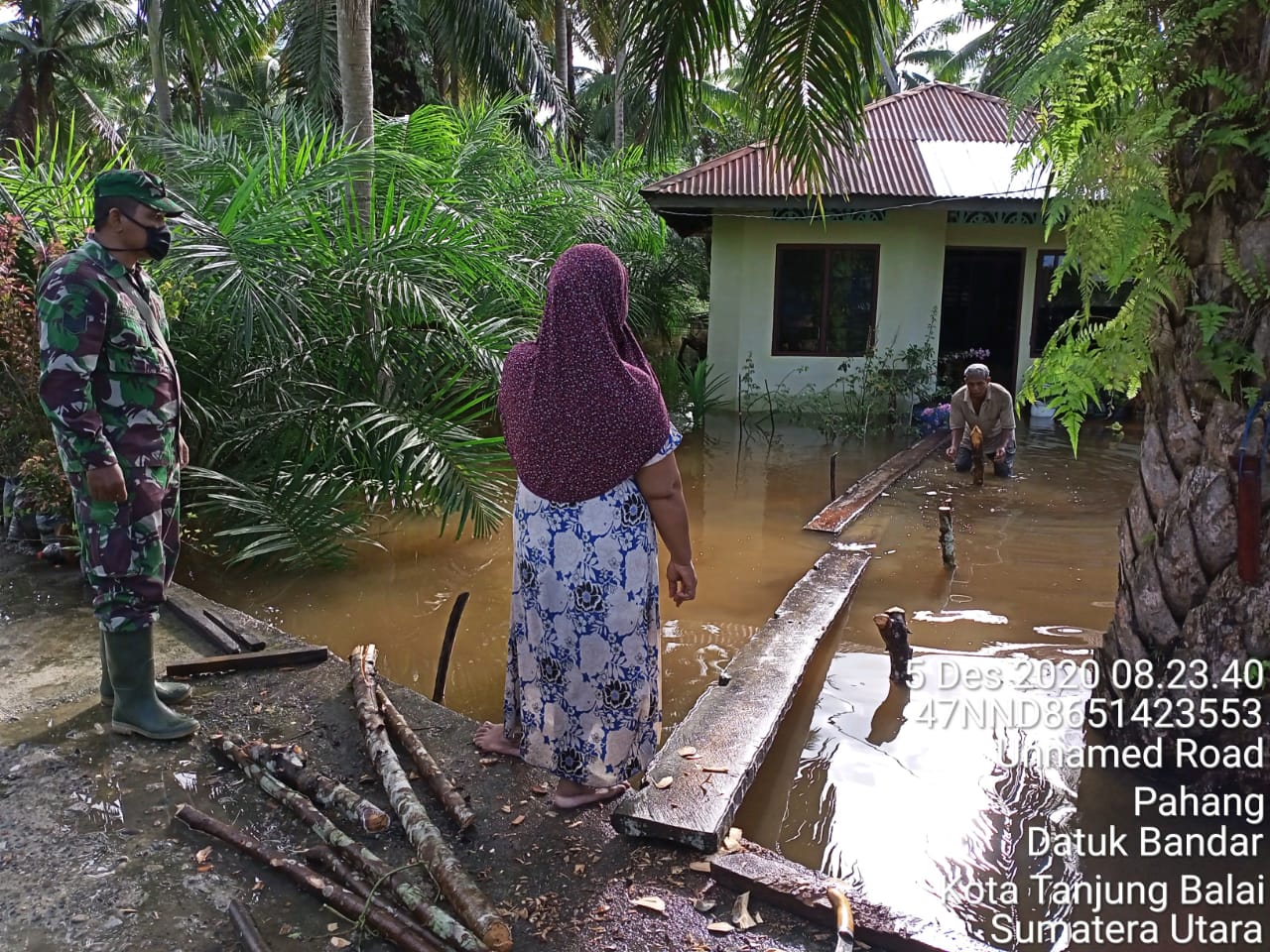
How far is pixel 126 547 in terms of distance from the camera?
10.4ft

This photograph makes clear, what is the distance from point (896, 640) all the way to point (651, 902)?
85.3 inches

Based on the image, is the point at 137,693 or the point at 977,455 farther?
the point at 977,455

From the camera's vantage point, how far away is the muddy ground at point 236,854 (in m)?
2.32

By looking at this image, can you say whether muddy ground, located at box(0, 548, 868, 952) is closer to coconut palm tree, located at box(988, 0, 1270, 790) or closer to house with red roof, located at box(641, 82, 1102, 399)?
coconut palm tree, located at box(988, 0, 1270, 790)

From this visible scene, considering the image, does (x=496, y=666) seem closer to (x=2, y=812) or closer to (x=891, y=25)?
(x=2, y=812)

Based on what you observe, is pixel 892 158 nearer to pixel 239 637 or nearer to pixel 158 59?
pixel 239 637

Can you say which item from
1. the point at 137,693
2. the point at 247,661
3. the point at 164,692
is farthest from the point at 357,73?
the point at 137,693

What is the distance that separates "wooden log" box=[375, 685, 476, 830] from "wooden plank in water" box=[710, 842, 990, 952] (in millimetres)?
733

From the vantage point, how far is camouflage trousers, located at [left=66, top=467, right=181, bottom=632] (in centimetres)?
312

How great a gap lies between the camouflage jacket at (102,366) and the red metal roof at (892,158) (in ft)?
26.0

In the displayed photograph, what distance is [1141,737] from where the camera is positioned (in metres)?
3.29

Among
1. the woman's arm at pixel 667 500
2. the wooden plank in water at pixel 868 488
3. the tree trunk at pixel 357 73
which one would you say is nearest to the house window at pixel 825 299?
the wooden plank in water at pixel 868 488

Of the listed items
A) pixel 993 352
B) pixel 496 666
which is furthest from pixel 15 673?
pixel 993 352

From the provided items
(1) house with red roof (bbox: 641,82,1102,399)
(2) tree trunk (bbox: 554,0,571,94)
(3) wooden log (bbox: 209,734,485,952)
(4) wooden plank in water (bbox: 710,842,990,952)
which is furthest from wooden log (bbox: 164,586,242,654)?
(2) tree trunk (bbox: 554,0,571,94)
